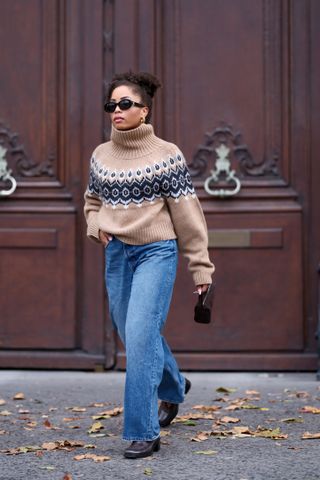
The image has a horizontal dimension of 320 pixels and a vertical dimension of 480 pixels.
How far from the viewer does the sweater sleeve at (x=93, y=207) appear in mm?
5758

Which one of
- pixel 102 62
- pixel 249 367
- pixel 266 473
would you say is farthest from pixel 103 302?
pixel 266 473

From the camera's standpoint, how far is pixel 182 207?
5539mm

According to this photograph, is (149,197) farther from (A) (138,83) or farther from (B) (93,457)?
(B) (93,457)

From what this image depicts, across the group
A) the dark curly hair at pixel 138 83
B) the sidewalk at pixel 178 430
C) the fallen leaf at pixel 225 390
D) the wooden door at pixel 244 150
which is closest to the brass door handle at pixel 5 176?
the wooden door at pixel 244 150

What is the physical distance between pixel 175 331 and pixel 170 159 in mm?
2480

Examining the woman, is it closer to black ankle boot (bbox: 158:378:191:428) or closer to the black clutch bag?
the black clutch bag

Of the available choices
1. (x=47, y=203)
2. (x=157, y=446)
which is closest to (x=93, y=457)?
(x=157, y=446)

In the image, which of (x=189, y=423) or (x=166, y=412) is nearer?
(x=166, y=412)

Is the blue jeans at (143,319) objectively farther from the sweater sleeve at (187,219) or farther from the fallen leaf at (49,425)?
the fallen leaf at (49,425)

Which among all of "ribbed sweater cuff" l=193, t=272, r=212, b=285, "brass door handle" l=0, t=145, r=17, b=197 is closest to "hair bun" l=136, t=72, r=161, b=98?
"ribbed sweater cuff" l=193, t=272, r=212, b=285

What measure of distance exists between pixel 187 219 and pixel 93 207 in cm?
60

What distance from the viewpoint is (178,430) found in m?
6.04

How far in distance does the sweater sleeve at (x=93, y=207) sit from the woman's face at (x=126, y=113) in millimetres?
320

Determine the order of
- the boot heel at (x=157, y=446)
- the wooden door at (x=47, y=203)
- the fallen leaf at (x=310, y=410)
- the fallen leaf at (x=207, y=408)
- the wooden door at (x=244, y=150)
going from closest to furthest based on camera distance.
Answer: the boot heel at (x=157, y=446) → the fallen leaf at (x=310, y=410) → the fallen leaf at (x=207, y=408) → the wooden door at (x=244, y=150) → the wooden door at (x=47, y=203)
